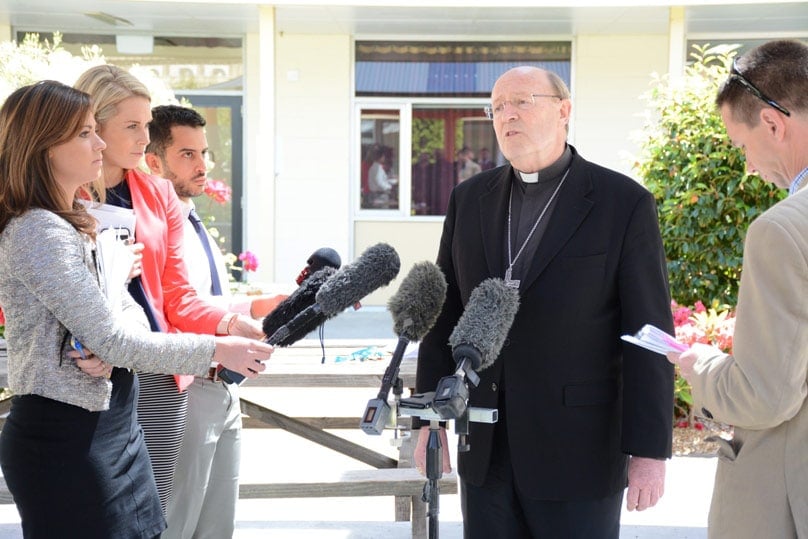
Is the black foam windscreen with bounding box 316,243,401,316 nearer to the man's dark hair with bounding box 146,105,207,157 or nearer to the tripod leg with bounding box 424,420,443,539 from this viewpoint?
the tripod leg with bounding box 424,420,443,539

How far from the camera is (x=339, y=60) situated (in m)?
11.8

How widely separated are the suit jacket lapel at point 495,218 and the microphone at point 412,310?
1.53ft

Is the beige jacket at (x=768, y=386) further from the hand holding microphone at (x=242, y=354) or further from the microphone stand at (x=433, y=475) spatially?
the hand holding microphone at (x=242, y=354)

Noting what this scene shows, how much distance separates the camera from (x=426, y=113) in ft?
39.7

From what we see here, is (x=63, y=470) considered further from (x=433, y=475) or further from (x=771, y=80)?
(x=771, y=80)

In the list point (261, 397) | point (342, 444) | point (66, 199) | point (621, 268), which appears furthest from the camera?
point (261, 397)

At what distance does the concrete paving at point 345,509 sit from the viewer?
5.16 meters

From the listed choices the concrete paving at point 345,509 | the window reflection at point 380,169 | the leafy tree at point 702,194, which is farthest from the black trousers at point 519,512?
the window reflection at point 380,169

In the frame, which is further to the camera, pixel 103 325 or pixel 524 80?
pixel 524 80

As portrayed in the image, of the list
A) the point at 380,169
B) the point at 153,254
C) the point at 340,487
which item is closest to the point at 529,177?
the point at 153,254

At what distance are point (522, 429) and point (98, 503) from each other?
4.11ft

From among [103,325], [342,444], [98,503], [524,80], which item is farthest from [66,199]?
[342,444]

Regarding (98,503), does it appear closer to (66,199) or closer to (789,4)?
(66,199)

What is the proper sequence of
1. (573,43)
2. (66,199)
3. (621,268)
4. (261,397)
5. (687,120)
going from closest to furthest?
(66,199)
(621,268)
(687,120)
(261,397)
(573,43)
